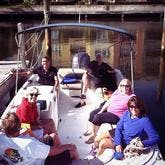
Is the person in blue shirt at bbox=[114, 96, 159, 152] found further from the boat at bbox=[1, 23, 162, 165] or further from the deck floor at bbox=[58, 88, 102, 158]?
the deck floor at bbox=[58, 88, 102, 158]

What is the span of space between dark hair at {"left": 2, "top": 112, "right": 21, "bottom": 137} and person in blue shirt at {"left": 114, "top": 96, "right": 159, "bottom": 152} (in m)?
1.81

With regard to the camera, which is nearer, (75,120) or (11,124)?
(11,124)

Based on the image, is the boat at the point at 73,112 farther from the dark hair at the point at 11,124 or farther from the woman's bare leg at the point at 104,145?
the dark hair at the point at 11,124

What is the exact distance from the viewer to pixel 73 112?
912 cm

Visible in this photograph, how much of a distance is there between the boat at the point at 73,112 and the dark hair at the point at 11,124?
135 centimetres

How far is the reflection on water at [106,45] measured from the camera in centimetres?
1948

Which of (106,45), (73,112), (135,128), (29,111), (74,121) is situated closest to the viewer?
(135,128)

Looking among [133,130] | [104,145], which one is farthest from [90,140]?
[133,130]

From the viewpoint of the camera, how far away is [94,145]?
6.76 metres

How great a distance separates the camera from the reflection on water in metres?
19.5

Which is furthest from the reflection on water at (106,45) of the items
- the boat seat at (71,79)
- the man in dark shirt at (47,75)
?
the man in dark shirt at (47,75)

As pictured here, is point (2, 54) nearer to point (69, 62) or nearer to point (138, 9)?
point (69, 62)

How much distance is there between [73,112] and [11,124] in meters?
4.42

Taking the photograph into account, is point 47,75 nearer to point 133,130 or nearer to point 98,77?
point 98,77
